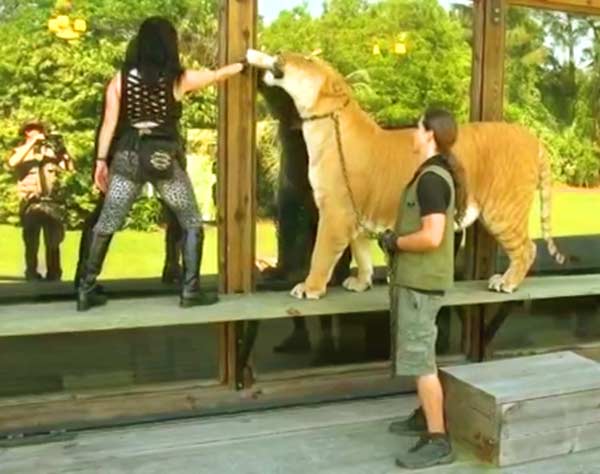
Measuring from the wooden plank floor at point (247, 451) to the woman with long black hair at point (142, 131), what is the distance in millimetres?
563

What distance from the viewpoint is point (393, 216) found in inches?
140

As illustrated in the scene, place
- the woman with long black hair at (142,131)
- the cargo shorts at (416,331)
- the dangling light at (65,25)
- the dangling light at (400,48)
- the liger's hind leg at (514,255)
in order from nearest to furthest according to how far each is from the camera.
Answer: the cargo shorts at (416,331)
the woman with long black hair at (142,131)
the dangling light at (65,25)
the liger's hind leg at (514,255)
the dangling light at (400,48)

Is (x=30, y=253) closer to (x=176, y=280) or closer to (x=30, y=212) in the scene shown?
(x=30, y=212)

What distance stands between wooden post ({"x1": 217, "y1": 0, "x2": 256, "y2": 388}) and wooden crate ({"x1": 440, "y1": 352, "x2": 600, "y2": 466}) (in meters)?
1.01

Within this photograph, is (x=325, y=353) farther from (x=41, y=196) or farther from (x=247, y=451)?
(x=41, y=196)

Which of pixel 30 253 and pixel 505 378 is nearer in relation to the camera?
pixel 505 378

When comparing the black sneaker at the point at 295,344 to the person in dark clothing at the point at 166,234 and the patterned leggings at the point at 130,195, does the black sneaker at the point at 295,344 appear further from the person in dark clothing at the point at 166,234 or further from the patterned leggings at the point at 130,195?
the patterned leggings at the point at 130,195

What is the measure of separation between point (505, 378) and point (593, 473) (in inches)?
18.8

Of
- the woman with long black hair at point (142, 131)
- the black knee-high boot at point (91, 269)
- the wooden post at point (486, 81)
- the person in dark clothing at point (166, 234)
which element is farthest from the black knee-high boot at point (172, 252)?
the wooden post at point (486, 81)

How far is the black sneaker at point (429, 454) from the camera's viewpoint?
9.66 feet

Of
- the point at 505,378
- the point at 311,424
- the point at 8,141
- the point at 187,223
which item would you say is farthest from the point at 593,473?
the point at 8,141

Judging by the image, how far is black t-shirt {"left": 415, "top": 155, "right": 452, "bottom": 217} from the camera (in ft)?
9.11

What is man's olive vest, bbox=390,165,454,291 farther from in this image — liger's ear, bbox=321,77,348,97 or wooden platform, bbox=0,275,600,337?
liger's ear, bbox=321,77,348,97

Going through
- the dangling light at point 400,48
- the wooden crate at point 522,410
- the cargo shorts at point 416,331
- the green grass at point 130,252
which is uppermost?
the dangling light at point 400,48
